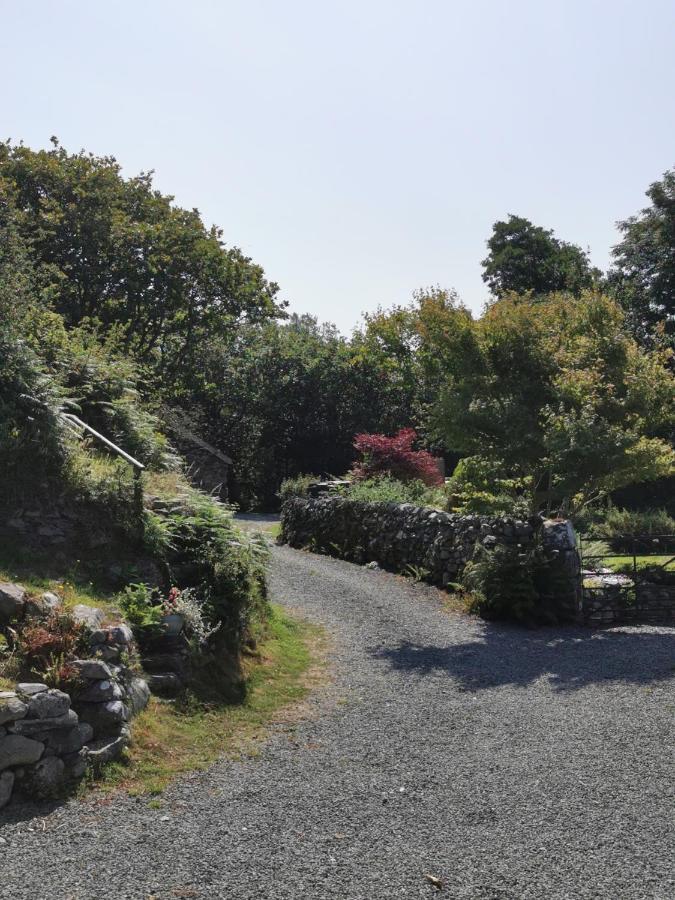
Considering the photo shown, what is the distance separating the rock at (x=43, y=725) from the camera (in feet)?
18.1

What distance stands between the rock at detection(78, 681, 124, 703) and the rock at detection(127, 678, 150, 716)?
374 millimetres

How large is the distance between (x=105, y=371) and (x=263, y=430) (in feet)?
70.6

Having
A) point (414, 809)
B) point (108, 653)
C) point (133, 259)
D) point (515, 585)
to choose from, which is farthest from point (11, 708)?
point (133, 259)

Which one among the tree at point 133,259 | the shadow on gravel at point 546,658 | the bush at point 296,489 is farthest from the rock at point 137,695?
the tree at point 133,259

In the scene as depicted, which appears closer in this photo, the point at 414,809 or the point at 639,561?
the point at 414,809

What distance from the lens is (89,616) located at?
22.7 feet

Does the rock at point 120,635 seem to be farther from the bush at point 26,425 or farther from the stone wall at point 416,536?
the stone wall at point 416,536

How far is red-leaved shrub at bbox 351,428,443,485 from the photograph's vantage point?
68.9ft

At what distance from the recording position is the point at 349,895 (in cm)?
446

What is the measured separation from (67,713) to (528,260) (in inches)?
1349

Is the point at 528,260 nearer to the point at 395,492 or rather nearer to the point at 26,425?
the point at 395,492

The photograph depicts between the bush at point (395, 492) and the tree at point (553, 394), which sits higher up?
the tree at point (553, 394)

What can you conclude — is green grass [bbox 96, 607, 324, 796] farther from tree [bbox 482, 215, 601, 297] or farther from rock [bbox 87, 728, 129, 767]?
tree [bbox 482, 215, 601, 297]

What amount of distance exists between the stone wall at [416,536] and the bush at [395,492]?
49cm
